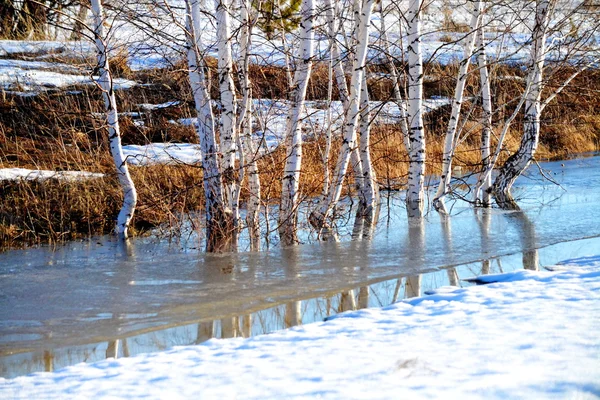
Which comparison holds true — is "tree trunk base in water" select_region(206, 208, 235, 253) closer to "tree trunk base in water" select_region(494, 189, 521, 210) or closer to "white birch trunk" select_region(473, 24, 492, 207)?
"white birch trunk" select_region(473, 24, 492, 207)

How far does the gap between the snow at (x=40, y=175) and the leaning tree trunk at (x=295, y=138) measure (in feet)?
11.2

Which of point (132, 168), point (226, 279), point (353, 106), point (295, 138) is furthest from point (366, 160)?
point (226, 279)

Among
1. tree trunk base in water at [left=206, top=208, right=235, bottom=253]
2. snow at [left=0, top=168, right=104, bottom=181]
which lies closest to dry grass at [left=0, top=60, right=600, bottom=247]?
snow at [left=0, top=168, right=104, bottom=181]

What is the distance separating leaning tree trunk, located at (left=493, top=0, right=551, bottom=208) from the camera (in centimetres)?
996

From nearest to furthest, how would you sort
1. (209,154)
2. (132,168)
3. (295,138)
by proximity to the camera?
(209,154) → (295,138) → (132,168)

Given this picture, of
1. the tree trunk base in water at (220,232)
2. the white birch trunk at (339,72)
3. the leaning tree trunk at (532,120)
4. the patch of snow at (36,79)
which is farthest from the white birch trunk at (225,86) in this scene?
the patch of snow at (36,79)

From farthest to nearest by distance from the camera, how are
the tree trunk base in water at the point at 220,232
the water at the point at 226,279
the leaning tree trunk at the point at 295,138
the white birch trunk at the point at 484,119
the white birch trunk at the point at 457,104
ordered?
the white birch trunk at the point at 484,119 → the white birch trunk at the point at 457,104 → the tree trunk base in water at the point at 220,232 → the leaning tree trunk at the point at 295,138 → the water at the point at 226,279

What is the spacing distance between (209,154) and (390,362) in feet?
15.4

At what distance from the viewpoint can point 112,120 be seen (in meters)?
8.38

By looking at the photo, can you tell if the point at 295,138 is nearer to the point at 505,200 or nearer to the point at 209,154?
the point at 209,154

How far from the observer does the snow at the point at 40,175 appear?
10078mm

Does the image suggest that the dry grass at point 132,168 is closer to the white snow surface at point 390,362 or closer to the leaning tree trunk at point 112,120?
the leaning tree trunk at point 112,120

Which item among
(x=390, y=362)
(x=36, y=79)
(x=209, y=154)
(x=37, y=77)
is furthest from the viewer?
(x=37, y=77)

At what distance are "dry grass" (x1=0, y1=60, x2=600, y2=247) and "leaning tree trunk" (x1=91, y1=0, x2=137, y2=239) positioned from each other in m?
0.24
